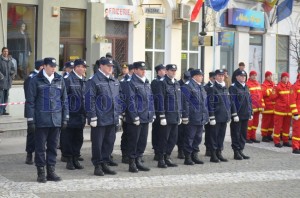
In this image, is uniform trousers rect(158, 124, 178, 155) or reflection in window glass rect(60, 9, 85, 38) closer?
uniform trousers rect(158, 124, 178, 155)

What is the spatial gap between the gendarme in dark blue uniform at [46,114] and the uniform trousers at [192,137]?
3.20m

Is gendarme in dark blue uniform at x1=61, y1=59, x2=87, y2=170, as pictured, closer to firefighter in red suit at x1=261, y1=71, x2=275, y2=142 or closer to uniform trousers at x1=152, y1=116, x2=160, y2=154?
uniform trousers at x1=152, y1=116, x2=160, y2=154

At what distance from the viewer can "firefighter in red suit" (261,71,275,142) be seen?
55.7 feet

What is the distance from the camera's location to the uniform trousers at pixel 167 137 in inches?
496

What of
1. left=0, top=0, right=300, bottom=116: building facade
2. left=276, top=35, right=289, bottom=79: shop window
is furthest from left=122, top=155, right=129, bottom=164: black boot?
left=276, top=35, right=289, bottom=79: shop window

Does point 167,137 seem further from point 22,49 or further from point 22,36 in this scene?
point 22,36

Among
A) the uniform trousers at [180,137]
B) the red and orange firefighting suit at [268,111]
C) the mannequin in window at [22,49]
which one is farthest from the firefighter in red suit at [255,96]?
the mannequin in window at [22,49]

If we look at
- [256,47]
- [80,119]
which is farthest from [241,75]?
[256,47]

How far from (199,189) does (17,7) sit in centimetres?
1080

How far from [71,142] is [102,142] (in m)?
0.99

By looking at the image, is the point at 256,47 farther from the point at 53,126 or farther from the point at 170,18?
the point at 53,126

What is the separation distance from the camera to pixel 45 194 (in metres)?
9.50

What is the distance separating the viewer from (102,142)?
11.5 metres

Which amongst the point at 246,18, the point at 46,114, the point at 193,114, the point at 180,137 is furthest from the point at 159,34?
the point at 46,114
